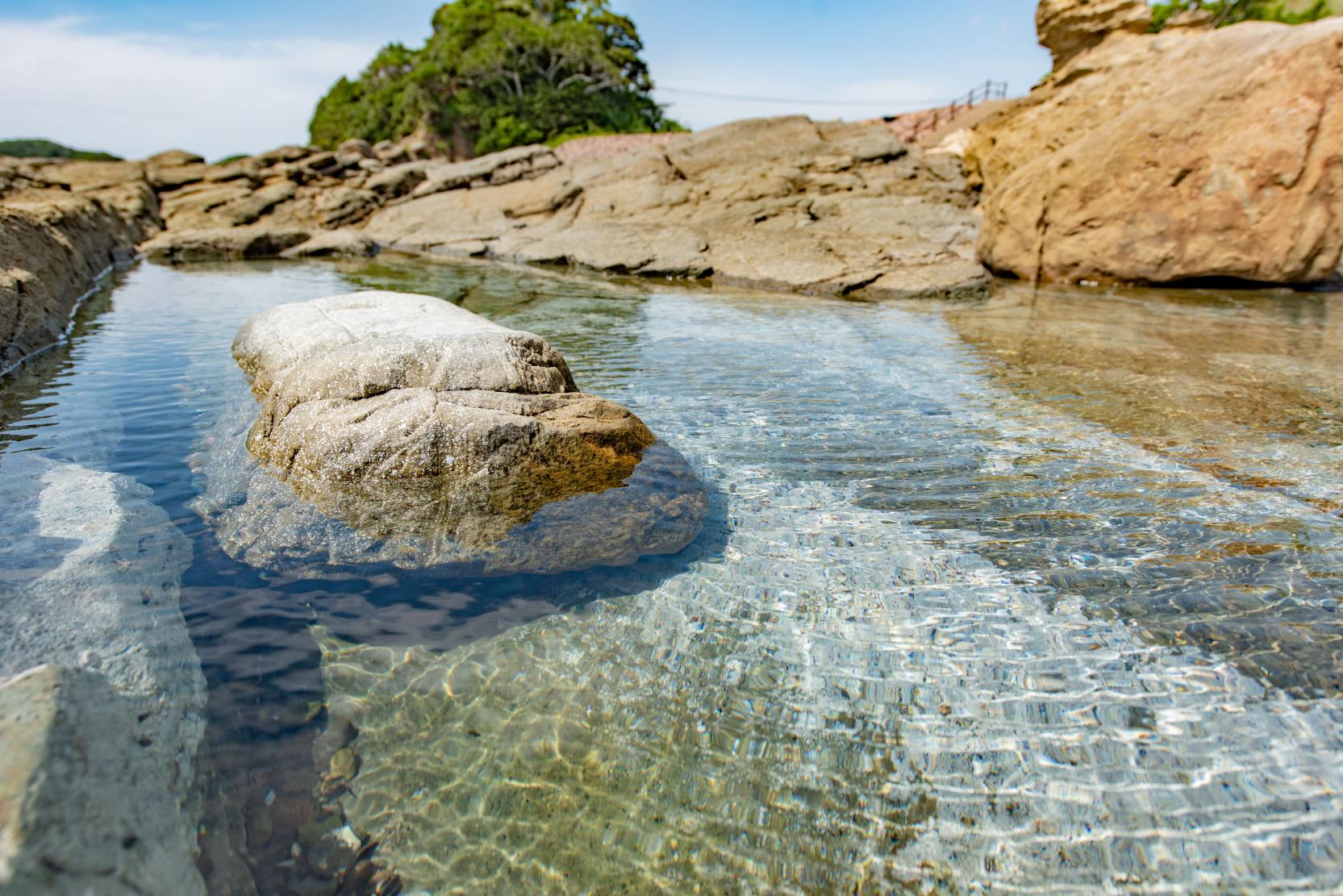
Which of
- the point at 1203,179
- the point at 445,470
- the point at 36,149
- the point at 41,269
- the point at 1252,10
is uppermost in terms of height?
the point at 1252,10

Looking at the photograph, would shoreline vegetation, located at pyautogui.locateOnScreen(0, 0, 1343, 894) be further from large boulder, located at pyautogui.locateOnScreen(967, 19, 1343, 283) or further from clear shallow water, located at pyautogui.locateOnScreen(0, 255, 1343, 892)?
clear shallow water, located at pyautogui.locateOnScreen(0, 255, 1343, 892)

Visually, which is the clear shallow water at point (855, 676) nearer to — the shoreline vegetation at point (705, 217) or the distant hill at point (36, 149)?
the shoreline vegetation at point (705, 217)

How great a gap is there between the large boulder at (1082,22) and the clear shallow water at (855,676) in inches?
633

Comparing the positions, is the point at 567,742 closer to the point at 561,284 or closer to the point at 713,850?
the point at 713,850

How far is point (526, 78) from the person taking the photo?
34.7 m

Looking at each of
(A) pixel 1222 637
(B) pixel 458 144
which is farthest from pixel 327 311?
(B) pixel 458 144

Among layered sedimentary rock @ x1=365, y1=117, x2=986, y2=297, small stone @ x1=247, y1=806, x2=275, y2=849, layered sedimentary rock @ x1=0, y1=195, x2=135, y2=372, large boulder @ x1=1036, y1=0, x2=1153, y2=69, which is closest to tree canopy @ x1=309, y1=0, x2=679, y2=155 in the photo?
layered sedimentary rock @ x1=365, y1=117, x2=986, y2=297

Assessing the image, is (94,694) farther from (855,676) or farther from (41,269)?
(41,269)

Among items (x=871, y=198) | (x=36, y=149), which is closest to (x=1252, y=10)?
(x=871, y=198)

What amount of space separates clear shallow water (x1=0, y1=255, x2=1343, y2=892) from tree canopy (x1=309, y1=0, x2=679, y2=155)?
30.8 m

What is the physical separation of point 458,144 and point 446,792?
39.7 metres

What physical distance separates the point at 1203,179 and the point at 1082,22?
881cm

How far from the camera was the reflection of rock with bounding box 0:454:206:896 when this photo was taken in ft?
5.86

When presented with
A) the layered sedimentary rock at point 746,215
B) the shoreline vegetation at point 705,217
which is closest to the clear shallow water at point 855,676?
the shoreline vegetation at point 705,217
